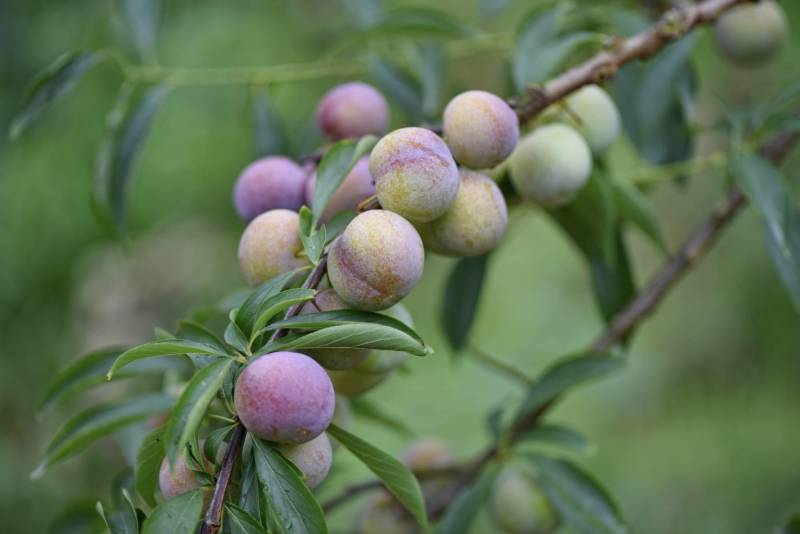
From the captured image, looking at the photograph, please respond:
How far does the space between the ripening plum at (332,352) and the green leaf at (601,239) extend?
1.05 feet

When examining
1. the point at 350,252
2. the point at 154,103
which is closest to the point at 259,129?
the point at 154,103

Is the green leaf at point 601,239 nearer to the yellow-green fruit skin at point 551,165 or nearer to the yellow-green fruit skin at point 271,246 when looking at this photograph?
the yellow-green fruit skin at point 551,165

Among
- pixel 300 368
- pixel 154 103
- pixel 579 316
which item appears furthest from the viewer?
pixel 579 316

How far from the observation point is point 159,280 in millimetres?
2586

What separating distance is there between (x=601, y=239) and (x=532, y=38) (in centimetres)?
20

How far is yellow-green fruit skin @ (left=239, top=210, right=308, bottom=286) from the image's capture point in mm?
615

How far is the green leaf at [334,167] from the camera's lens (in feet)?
2.07

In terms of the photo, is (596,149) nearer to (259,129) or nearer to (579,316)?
(259,129)

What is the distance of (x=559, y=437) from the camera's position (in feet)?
2.91

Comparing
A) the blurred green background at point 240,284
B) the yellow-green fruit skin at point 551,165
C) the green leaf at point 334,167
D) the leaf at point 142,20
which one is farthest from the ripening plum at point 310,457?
the blurred green background at point 240,284

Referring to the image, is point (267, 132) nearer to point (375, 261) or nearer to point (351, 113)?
point (351, 113)

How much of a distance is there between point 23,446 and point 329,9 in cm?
127

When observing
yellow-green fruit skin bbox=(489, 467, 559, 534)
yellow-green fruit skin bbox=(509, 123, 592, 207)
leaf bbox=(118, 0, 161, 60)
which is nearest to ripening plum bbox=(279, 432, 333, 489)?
yellow-green fruit skin bbox=(509, 123, 592, 207)

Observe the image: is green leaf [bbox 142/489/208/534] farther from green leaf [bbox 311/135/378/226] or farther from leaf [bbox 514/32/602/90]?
leaf [bbox 514/32/602/90]
